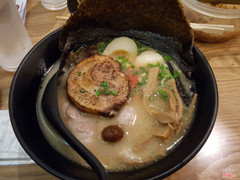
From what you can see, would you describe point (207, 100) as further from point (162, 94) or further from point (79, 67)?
point (79, 67)

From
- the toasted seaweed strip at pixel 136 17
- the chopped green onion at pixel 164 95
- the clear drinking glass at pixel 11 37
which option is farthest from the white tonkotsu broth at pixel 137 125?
the clear drinking glass at pixel 11 37

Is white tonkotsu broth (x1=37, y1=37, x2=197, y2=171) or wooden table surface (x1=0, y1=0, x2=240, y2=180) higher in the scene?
white tonkotsu broth (x1=37, y1=37, x2=197, y2=171)

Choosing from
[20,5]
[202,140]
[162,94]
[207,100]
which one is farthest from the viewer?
[20,5]

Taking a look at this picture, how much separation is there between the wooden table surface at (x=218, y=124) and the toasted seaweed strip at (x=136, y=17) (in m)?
0.43

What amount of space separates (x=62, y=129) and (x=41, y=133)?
203mm

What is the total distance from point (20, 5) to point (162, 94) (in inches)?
56.6

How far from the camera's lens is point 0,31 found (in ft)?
4.29

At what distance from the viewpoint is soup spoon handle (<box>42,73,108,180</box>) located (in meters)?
0.89

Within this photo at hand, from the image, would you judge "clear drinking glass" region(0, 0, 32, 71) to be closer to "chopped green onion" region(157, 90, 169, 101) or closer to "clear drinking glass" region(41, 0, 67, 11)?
"clear drinking glass" region(41, 0, 67, 11)

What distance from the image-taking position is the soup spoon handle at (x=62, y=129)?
887 mm

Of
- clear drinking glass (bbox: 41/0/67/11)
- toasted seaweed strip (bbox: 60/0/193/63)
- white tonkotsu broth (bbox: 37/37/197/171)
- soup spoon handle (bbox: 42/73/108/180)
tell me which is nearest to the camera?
soup spoon handle (bbox: 42/73/108/180)

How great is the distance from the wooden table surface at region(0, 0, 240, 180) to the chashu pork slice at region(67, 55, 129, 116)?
42 cm

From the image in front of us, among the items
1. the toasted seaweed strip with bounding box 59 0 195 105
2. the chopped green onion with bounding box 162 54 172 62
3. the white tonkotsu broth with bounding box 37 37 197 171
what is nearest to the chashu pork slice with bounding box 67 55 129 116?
the white tonkotsu broth with bounding box 37 37 197 171

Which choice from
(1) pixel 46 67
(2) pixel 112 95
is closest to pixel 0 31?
(1) pixel 46 67
